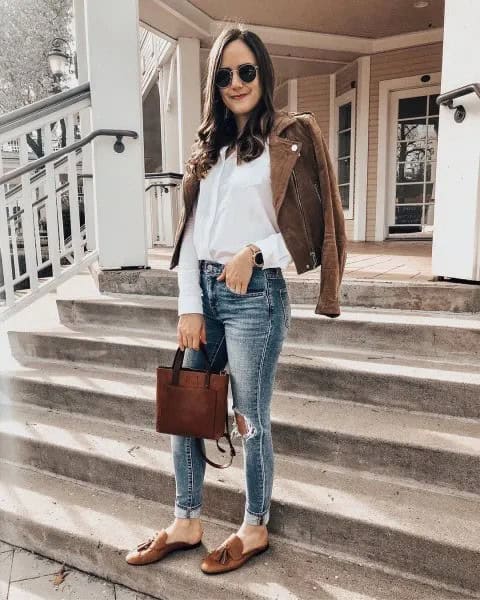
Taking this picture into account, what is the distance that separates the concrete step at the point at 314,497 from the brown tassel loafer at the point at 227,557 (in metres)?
0.19

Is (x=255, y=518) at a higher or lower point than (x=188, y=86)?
lower

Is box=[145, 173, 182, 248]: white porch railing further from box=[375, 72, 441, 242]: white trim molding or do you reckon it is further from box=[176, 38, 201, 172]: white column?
box=[375, 72, 441, 242]: white trim molding

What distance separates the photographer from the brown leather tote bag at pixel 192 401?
1.46 metres

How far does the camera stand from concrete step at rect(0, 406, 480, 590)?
153cm

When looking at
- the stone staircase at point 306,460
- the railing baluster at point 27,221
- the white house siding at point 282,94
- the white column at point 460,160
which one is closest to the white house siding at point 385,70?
the white house siding at point 282,94

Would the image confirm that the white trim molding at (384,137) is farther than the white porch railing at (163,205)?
Yes

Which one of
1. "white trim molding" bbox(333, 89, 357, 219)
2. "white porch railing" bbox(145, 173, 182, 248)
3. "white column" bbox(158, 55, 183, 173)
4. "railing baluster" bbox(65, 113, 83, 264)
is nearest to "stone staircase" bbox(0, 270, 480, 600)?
"railing baluster" bbox(65, 113, 83, 264)

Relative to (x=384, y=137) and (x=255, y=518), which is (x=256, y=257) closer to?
(x=255, y=518)

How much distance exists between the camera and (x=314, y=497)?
1.75 m

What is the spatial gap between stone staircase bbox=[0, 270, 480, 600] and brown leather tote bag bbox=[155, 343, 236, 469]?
18.4 inches

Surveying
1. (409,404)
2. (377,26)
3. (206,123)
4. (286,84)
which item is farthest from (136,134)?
(286,84)

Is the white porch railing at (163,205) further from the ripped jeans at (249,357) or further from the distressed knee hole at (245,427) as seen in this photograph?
the distressed knee hole at (245,427)

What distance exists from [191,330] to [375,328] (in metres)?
1.21

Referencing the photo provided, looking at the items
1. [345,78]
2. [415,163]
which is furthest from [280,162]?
[345,78]
